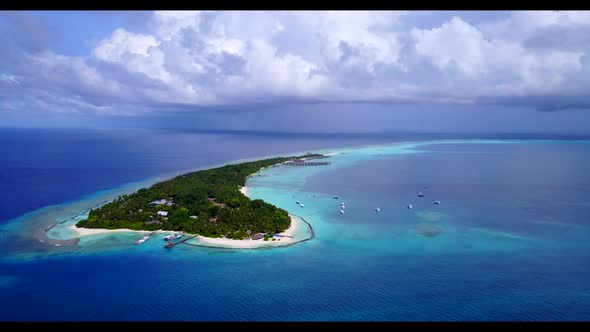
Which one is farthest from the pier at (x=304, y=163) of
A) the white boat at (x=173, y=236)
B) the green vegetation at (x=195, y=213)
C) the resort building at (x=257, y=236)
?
the white boat at (x=173, y=236)

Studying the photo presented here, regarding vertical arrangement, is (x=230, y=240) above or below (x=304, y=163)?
below

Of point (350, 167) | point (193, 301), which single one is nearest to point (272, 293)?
point (193, 301)

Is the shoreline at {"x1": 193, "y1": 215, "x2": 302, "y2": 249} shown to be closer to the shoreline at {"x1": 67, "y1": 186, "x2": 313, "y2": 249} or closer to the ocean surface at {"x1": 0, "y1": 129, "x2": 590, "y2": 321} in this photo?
the shoreline at {"x1": 67, "y1": 186, "x2": 313, "y2": 249}

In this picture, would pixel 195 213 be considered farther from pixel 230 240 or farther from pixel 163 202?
pixel 230 240

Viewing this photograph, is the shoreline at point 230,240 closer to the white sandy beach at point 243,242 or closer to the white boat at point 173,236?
the white sandy beach at point 243,242

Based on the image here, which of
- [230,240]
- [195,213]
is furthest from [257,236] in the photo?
[195,213]

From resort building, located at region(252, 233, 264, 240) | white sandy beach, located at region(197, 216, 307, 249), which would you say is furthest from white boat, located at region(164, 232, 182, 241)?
resort building, located at region(252, 233, 264, 240)
